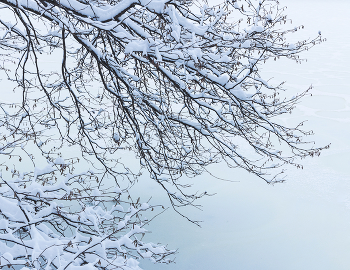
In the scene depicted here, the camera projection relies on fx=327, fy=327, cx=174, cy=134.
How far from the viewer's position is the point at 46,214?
8.04 feet

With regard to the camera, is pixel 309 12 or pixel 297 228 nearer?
pixel 297 228

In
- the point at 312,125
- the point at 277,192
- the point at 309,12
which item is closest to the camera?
the point at 277,192

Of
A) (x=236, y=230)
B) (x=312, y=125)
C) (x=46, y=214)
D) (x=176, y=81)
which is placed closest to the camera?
(x=46, y=214)

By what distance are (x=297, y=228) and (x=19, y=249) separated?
4.63 meters

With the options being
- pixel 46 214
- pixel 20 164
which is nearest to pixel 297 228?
pixel 46 214

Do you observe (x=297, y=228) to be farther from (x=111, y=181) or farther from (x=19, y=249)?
(x=19, y=249)

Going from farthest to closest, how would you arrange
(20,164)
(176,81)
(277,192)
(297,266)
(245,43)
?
(20,164)
(277,192)
(297,266)
(176,81)
(245,43)

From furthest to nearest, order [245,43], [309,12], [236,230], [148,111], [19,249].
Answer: [309,12]
[236,230]
[148,111]
[245,43]
[19,249]

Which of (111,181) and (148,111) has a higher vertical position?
(111,181)

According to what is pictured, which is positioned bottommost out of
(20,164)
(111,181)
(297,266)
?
(297,266)

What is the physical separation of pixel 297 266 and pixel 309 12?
3473 centimetres

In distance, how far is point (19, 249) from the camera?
7.06 feet

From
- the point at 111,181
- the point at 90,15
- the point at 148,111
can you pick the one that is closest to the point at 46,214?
the point at 90,15

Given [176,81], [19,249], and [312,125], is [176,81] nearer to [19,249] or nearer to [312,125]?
[19,249]
